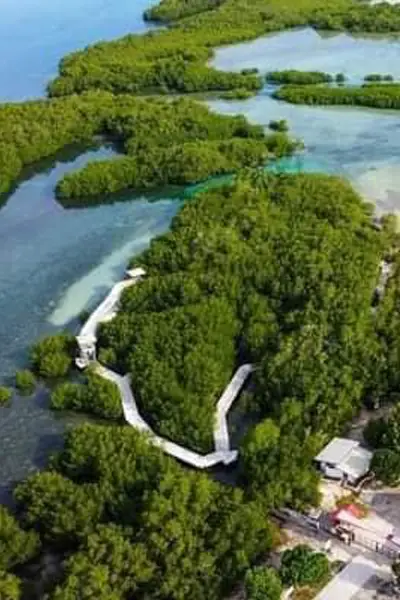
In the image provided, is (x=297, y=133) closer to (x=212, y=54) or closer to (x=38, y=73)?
(x=212, y=54)

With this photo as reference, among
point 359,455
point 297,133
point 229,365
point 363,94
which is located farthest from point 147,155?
point 359,455

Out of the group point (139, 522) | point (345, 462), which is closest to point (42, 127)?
point (345, 462)

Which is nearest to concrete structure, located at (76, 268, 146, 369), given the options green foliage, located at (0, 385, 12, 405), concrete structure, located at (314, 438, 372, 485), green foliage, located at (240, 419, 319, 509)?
green foliage, located at (0, 385, 12, 405)

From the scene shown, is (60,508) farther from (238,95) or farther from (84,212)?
(238,95)

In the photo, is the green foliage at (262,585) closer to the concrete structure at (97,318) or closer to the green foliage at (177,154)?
the concrete structure at (97,318)

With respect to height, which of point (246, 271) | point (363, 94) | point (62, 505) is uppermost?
point (363, 94)

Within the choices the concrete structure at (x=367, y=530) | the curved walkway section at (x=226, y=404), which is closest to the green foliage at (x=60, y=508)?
the curved walkway section at (x=226, y=404)
